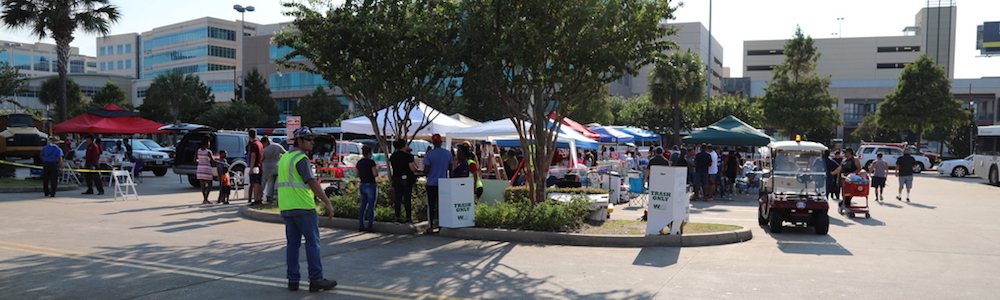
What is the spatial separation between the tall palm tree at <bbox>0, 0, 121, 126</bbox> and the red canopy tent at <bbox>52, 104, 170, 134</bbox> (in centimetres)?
571

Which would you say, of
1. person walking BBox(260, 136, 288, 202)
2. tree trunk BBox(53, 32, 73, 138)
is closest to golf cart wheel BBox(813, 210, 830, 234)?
person walking BBox(260, 136, 288, 202)

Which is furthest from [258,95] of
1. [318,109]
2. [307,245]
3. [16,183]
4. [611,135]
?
[307,245]

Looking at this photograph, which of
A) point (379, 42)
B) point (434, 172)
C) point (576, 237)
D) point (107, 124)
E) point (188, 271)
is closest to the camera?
point (188, 271)

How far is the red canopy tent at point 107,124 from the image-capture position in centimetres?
2402

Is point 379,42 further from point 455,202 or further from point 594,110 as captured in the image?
point 594,110

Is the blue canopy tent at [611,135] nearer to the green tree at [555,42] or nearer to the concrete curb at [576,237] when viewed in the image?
the green tree at [555,42]

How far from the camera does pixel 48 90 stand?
60.3 m

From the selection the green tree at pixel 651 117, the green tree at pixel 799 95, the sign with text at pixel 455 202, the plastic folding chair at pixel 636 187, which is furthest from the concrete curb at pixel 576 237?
the green tree at pixel 651 117

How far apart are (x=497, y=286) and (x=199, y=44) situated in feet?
287

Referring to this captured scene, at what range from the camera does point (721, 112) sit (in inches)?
1868

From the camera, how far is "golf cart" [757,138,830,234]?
1190 centimetres

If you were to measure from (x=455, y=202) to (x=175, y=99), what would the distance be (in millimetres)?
49233

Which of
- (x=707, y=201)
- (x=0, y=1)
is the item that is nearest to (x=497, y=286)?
(x=707, y=201)

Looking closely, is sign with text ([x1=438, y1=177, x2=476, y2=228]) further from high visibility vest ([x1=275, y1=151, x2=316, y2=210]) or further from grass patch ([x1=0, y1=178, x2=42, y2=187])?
grass patch ([x1=0, y1=178, x2=42, y2=187])
